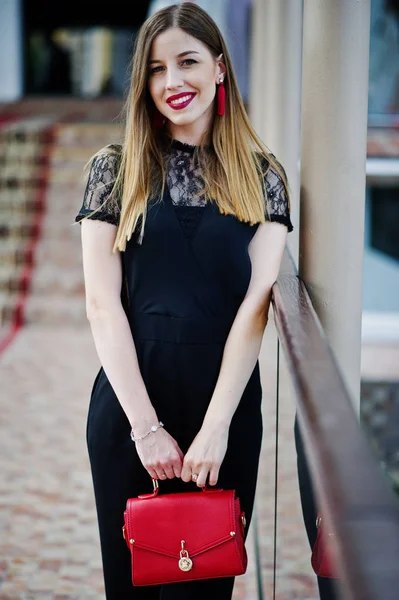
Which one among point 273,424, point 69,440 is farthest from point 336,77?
point 69,440

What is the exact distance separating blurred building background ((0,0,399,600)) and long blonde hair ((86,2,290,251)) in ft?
0.62

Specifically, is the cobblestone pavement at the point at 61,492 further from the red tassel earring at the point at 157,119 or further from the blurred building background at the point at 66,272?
the red tassel earring at the point at 157,119

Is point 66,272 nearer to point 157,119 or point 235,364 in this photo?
point 157,119

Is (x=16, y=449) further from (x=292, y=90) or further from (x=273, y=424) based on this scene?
(x=273, y=424)

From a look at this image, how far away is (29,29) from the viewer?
1622 cm

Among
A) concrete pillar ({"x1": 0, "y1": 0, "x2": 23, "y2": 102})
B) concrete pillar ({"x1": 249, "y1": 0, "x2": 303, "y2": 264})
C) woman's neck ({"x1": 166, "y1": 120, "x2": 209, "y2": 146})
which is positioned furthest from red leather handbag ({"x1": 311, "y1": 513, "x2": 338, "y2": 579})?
concrete pillar ({"x1": 0, "y1": 0, "x2": 23, "y2": 102})

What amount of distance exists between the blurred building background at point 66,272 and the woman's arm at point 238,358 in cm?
12

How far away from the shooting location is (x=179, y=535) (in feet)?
5.31

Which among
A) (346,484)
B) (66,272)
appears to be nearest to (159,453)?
(346,484)

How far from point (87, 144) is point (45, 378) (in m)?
4.59

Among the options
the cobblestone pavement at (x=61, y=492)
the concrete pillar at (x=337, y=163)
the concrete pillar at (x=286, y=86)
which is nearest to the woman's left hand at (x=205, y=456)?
the cobblestone pavement at (x=61, y=492)

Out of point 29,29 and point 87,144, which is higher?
point 29,29

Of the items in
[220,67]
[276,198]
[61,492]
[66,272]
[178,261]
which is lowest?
[61,492]

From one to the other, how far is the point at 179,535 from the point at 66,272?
5.67 metres
